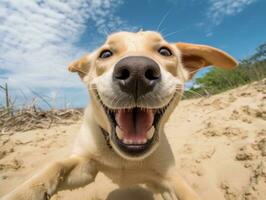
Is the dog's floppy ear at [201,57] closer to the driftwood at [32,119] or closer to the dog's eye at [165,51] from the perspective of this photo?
the dog's eye at [165,51]

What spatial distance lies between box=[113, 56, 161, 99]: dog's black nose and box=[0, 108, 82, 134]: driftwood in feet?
17.6

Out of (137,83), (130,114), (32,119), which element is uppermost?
(32,119)

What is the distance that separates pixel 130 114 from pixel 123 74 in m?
0.50

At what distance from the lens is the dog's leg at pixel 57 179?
108 inches

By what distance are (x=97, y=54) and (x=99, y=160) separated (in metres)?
1.22

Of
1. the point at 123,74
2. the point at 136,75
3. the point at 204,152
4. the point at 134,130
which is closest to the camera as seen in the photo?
the point at 136,75

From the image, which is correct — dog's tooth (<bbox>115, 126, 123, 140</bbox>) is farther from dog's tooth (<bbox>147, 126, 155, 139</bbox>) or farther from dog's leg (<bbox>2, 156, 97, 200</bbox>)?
dog's leg (<bbox>2, 156, 97, 200</bbox>)

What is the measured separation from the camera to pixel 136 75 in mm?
2439

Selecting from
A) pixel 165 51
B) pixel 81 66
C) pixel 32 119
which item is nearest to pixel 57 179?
pixel 81 66

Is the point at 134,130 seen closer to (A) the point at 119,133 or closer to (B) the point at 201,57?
(A) the point at 119,133

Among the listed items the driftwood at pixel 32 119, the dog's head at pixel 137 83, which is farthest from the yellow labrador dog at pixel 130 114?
the driftwood at pixel 32 119

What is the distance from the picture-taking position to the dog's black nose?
7.97 feet

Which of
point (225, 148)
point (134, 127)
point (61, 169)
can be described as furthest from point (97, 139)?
point (225, 148)

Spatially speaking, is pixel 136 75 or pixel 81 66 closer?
pixel 136 75
